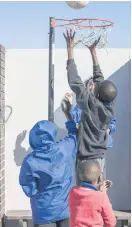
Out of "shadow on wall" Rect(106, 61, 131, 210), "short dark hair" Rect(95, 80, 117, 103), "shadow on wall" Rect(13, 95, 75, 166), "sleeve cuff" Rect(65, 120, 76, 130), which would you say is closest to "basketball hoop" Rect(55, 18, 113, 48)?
"shadow on wall" Rect(106, 61, 131, 210)

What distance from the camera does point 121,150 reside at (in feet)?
20.9

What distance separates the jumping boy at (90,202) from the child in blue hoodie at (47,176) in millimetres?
390

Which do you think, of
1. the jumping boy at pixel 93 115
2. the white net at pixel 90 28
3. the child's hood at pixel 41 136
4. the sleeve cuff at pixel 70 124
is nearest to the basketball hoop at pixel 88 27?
the white net at pixel 90 28

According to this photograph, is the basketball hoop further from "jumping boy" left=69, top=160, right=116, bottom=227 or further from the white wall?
"jumping boy" left=69, top=160, right=116, bottom=227

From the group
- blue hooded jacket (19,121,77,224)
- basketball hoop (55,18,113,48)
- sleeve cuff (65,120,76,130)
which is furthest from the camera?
basketball hoop (55,18,113,48)

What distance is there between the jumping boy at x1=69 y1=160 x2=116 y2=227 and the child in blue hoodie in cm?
39

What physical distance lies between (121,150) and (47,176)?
8.93ft

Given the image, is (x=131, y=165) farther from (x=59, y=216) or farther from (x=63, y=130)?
(x=59, y=216)

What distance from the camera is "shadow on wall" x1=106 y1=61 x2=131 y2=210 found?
20.7ft

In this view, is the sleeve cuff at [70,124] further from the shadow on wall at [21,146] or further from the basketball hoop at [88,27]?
the shadow on wall at [21,146]

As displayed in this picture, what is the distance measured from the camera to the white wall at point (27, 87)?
249 inches

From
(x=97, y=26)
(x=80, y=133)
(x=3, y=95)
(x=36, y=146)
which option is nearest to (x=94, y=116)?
(x=80, y=133)

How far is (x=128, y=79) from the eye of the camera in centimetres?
631

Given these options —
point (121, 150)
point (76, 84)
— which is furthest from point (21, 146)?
point (76, 84)
